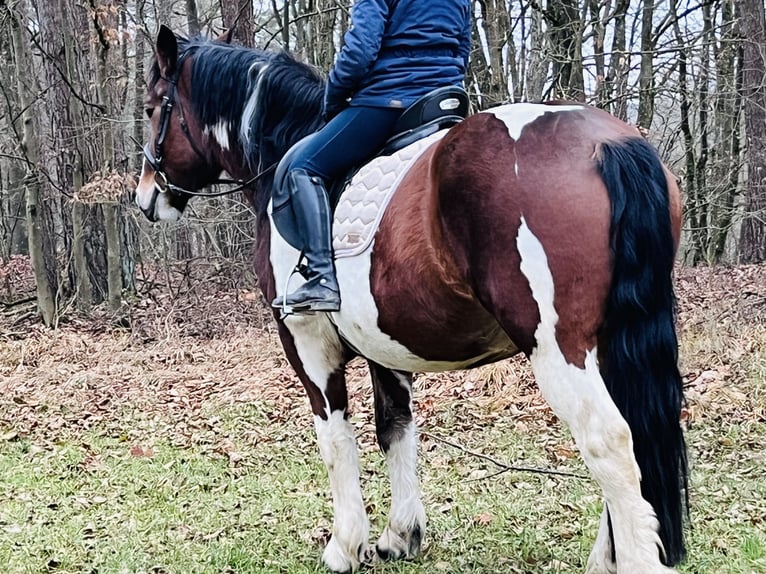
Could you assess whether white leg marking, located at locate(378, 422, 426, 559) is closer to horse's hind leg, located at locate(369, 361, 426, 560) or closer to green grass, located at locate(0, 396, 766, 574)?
horse's hind leg, located at locate(369, 361, 426, 560)

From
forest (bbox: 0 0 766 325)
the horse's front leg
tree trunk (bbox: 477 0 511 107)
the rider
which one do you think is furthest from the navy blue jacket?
→ forest (bbox: 0 0 766 325)

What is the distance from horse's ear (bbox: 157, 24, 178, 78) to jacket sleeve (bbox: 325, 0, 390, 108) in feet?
4.73

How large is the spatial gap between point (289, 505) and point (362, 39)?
300 centimetres

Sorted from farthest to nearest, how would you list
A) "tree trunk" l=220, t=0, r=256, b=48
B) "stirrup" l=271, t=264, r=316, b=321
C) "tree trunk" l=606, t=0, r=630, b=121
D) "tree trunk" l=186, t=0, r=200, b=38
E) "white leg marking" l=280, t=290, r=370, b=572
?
"tree trunk" l=186, t=0, r=200, b=38
"tree trunk" l=220, t=0, r=256, b=48
"tree trunk" l=606, t=0, r=630, b=121
"white leg marking" l=280, t=290, r=370, b=572
"stirrup" l=271, t=264, r=316, b=321

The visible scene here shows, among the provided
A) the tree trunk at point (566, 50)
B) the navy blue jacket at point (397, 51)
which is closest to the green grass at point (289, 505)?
the navy blue jacket at point (397, 51)

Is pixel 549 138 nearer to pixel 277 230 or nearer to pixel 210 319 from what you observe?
pixel 277 230

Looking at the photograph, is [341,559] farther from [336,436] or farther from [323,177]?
[323,177]

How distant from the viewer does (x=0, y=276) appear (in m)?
13.4

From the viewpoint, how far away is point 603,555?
3.14 metres

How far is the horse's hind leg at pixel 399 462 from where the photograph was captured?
159 inches

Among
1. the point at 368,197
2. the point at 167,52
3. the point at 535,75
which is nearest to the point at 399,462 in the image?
the point at 368,197

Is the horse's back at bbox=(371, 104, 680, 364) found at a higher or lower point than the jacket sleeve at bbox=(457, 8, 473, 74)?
lower

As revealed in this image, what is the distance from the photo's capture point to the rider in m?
3.36

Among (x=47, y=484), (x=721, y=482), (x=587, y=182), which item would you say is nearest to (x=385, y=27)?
(x=587, y=182)
